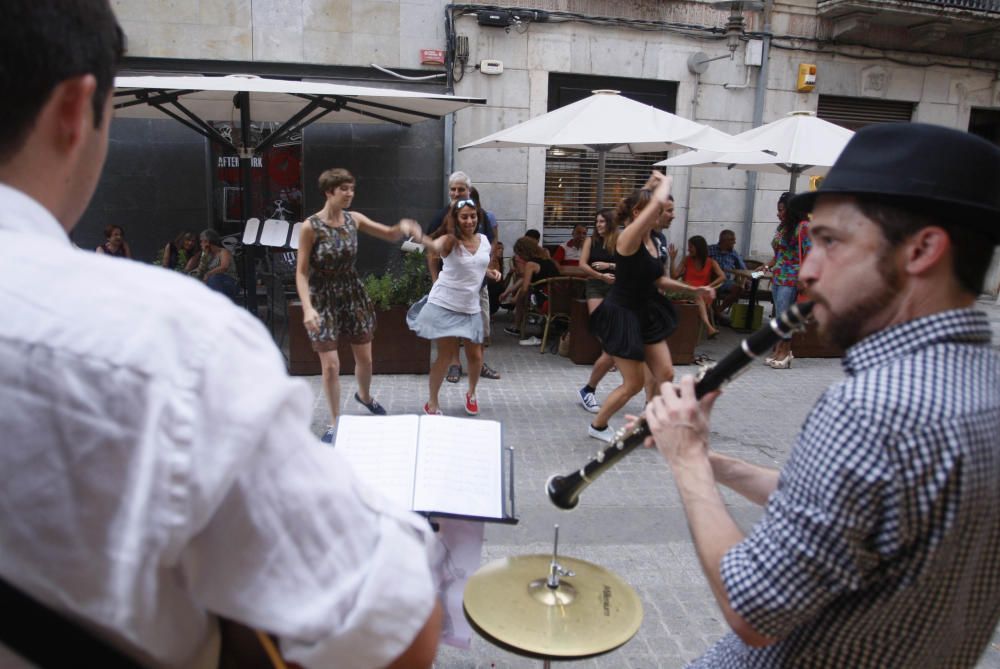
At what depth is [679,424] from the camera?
5.00 ft

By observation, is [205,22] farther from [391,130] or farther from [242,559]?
[242,559]

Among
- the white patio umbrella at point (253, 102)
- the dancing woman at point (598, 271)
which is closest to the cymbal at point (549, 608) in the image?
the dancing woman at point (598, 271)

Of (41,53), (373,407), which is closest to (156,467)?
(41,53)

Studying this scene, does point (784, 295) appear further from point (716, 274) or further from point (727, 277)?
point (727, 277)

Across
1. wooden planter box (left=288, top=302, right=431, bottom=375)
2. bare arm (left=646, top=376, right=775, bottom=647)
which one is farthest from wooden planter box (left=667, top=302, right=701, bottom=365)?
bare arm (left=646, top=376, right=775, bottom=647)

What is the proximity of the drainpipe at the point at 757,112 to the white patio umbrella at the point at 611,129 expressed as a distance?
4.11 metres

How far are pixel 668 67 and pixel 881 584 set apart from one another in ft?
35.9

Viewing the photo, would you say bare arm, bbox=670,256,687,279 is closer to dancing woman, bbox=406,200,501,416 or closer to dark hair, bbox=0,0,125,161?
dancing woman, bbox=406,200,501,416

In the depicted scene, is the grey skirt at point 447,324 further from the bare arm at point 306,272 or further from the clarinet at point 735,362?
the clarinet at point 735,362

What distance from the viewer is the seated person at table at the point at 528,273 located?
28.4 ft

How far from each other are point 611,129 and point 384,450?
5.89m

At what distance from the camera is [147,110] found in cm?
→ 867

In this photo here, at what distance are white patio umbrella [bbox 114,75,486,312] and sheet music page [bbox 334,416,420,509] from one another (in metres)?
4.72

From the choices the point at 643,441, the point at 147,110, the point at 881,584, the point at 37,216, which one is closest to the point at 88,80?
the point at 37,216
